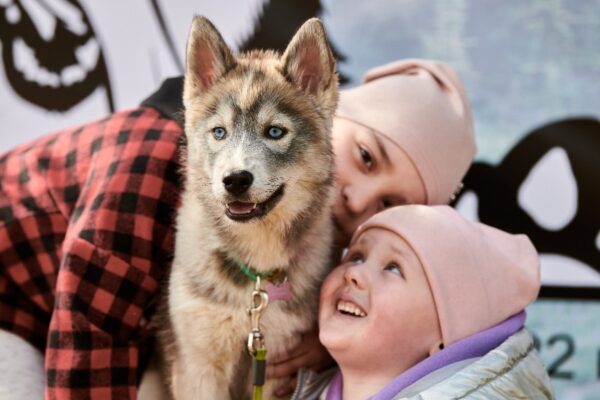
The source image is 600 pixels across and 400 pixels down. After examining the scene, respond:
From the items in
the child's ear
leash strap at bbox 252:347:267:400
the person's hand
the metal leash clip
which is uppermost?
the metal leash clip

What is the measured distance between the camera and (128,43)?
2660mm

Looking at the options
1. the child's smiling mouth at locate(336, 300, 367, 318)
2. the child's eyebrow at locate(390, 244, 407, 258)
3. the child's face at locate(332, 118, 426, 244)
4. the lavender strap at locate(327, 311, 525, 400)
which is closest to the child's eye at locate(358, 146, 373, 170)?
the child's face at locate(332, 118, 426, 244)

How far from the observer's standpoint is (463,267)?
167cm

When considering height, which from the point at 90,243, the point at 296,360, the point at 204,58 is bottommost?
the point at 296,360

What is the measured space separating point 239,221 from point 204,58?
461mm

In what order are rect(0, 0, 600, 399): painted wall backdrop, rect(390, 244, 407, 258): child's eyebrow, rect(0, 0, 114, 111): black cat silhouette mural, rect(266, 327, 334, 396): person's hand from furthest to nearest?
1. rect(0, 0, 114, 111): black cat silhouette mural
2. rect(0, 0, 600, 399): painted wall backdrop
3. rect(266, 327, 334, 396): person's hand
4. rect(390, 244, 407, 258): child's eyebrow

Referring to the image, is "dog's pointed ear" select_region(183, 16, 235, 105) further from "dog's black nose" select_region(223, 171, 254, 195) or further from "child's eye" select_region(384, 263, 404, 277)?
"child's eye" select_region(384, 263, 404, 277)

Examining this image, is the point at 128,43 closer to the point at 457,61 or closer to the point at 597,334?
the point at 457,61

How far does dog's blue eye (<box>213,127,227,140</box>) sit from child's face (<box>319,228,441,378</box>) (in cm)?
45

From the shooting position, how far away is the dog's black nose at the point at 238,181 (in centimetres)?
147

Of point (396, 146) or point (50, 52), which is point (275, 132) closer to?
point (396, 146)

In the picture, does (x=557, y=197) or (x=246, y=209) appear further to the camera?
(x=557, y=197)

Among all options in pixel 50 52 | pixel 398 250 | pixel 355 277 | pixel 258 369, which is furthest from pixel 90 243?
→ pixel 50 52

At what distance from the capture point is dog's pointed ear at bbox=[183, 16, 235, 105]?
1699 millimetres
